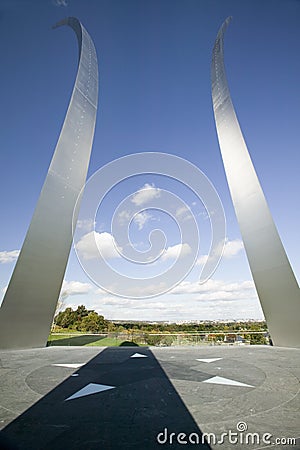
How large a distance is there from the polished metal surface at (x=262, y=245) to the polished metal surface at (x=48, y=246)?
639cm

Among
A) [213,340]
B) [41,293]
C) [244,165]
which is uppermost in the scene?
[244,165]

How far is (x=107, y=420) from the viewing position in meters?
2.87

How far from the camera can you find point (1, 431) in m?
2.62

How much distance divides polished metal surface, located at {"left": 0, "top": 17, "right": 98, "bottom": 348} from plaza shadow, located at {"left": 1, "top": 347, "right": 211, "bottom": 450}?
505 centimetres

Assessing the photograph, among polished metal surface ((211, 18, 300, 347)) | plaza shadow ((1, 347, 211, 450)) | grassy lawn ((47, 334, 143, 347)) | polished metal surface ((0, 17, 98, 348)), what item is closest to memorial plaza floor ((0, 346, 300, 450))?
plaza shadow ((1, 347, 211, 450))

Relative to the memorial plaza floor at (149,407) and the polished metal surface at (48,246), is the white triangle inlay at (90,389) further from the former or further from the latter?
the polished metal surface at (48,246)

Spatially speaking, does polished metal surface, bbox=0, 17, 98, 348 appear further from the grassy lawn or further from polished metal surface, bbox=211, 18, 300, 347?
polished metal surface, bbox=211, 18, 300, 347

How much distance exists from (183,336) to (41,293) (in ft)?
20.3

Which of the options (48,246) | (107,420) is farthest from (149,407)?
(48,246)

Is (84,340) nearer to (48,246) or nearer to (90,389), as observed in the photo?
(48,246)

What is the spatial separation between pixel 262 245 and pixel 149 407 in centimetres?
752

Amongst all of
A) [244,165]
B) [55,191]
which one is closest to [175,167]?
[244,165]

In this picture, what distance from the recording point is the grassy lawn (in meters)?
11.6

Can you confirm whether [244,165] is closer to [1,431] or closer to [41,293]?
[41,293]
